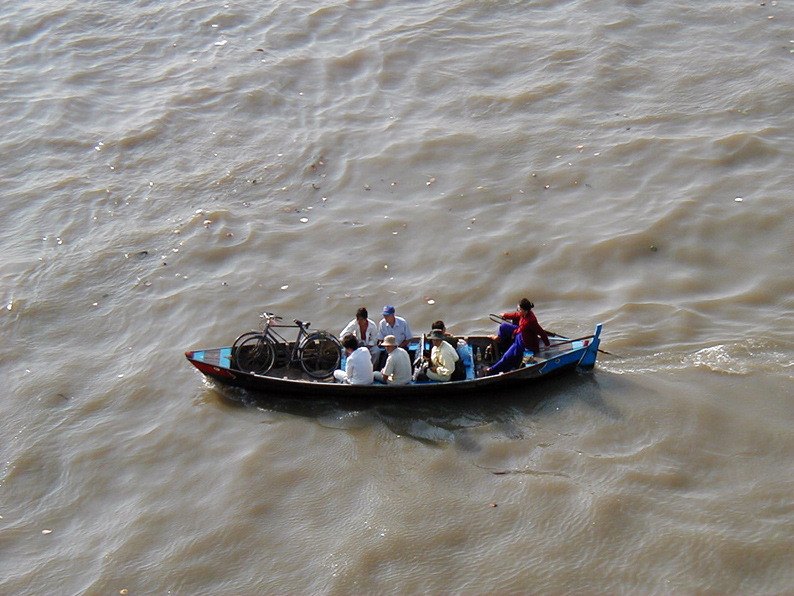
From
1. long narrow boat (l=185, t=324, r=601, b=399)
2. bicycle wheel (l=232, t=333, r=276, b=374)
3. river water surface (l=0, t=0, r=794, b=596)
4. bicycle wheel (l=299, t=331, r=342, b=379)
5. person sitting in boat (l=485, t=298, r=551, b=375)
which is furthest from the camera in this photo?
bicycle wheel (l=232, t=333, r=276, b=374)

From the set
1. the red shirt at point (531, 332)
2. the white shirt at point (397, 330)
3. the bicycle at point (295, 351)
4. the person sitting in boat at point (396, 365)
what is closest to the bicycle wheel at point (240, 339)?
the bicycle at point (295, 351)

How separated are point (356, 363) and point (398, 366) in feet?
1.87

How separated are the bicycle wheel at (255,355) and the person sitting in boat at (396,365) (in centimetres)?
181

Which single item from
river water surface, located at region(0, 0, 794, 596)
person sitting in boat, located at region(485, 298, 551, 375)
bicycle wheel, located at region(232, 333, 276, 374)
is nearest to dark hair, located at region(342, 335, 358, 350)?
river water surface, located at region(0, 0, 794, 596)

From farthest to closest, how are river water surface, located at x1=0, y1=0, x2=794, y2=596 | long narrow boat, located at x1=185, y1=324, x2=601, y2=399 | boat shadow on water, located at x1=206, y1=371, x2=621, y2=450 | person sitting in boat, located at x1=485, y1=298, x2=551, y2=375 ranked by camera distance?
person sitting in boat, located at x1=485, y1=298, x2=551, y2=375 → long narrow boat, located at x1=185, y1=324, x2=601, y2=399 → boat shadow on water, located at x1=206, y1=371, x2=621, y2=450 → river water surface, located at x1=0, y1=0, x2=794, y2=596

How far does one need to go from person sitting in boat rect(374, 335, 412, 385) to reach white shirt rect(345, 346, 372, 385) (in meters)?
0.24

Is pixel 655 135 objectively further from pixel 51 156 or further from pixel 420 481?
pixel 51 156

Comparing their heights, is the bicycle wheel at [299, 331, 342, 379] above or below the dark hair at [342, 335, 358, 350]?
below

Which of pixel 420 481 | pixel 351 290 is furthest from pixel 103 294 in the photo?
pixel 420 481

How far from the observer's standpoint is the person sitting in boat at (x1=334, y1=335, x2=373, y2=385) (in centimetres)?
1175

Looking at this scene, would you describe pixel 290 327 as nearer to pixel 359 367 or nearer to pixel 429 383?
pixel 359 367

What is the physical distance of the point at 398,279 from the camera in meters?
14.4

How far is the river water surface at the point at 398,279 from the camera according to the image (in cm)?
1000

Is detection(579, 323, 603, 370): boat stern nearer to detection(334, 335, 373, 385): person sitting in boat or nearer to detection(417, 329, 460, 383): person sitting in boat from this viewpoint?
detection(417, 329, 460, 383): person sitting in boat
